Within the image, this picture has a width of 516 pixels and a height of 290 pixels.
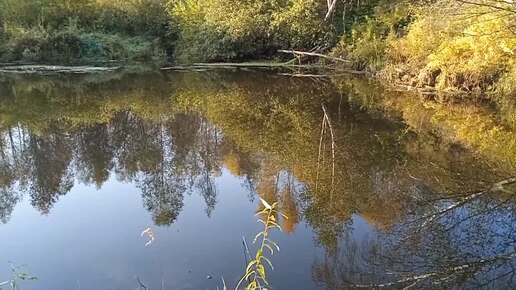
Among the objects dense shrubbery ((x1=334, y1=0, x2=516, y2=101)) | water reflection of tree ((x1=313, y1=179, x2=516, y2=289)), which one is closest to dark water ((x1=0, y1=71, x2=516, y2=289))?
water reflection of tree ((x1=313, y1=179, x2=516, y2=289))

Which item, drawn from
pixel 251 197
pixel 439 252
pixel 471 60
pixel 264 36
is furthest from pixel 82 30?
pixel 439 252

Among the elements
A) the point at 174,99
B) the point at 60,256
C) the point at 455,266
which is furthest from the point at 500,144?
the point at 174,99

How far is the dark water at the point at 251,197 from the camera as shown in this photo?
4.59 metres

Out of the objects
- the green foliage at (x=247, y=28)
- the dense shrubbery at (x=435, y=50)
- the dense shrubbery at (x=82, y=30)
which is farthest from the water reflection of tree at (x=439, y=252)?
the dense shrubbery at (x=82, y=30)

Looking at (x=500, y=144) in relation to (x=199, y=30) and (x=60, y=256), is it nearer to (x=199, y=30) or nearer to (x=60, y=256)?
(x=60, y=256)

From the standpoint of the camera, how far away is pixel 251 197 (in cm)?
661

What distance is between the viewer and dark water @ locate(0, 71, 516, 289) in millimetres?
4586

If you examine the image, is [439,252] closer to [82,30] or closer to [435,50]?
[435,50]

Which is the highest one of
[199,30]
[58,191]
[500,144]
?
[199,30]

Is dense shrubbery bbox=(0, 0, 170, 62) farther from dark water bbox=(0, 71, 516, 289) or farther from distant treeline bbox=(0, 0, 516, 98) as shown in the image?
dark water bbox=(0, 71, 516, 289)

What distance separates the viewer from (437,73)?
14.2 meters

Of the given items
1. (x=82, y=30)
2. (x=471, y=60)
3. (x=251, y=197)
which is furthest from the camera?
(x=82, y=30)

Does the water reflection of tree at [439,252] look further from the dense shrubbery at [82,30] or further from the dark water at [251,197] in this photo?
the dense shrubbery at [82,30]

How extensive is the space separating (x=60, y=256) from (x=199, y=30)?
2058cm
